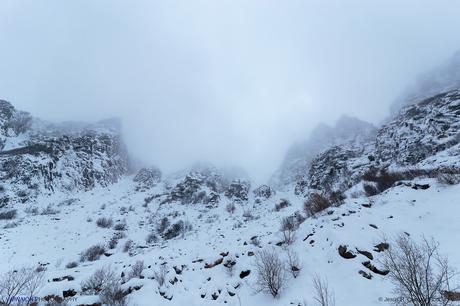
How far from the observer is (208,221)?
5325 cm

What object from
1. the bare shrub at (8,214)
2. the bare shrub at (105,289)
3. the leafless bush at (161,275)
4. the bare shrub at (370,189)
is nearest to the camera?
the bare shrub at (105,289)

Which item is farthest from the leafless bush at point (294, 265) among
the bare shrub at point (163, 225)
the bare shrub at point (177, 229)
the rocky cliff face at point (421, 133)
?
the rocky cliff face at point (421, 133)

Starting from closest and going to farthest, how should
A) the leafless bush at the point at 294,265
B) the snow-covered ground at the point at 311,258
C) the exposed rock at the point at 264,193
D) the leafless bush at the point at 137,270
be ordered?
the snow-covered ground at the point at 311,258, the leafless bush at the point at 294,265, the leafless bush at the point at 137,270, the exposed rock at the point at 264,193

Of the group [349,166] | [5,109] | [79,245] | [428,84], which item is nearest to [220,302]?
[79,245]

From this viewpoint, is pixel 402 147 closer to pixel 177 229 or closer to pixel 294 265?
pixel 294 265

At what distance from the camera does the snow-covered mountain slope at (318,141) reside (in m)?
117

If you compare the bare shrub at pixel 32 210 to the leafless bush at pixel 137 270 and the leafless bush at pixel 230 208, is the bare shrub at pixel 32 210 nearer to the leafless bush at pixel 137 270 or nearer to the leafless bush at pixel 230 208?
the leafless bush at pixel 137 270

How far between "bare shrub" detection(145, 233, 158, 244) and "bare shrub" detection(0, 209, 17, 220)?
21035 mm

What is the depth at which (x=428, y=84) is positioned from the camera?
130m

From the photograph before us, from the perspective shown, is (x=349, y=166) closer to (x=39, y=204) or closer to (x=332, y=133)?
(x=39, y=204)

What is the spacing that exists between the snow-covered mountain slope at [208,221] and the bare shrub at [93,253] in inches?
12.1

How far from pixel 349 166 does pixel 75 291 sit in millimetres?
62200

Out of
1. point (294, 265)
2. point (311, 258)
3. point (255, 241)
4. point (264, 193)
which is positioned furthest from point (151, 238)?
point (264, 193)

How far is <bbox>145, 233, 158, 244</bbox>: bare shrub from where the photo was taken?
4088 centimetres
